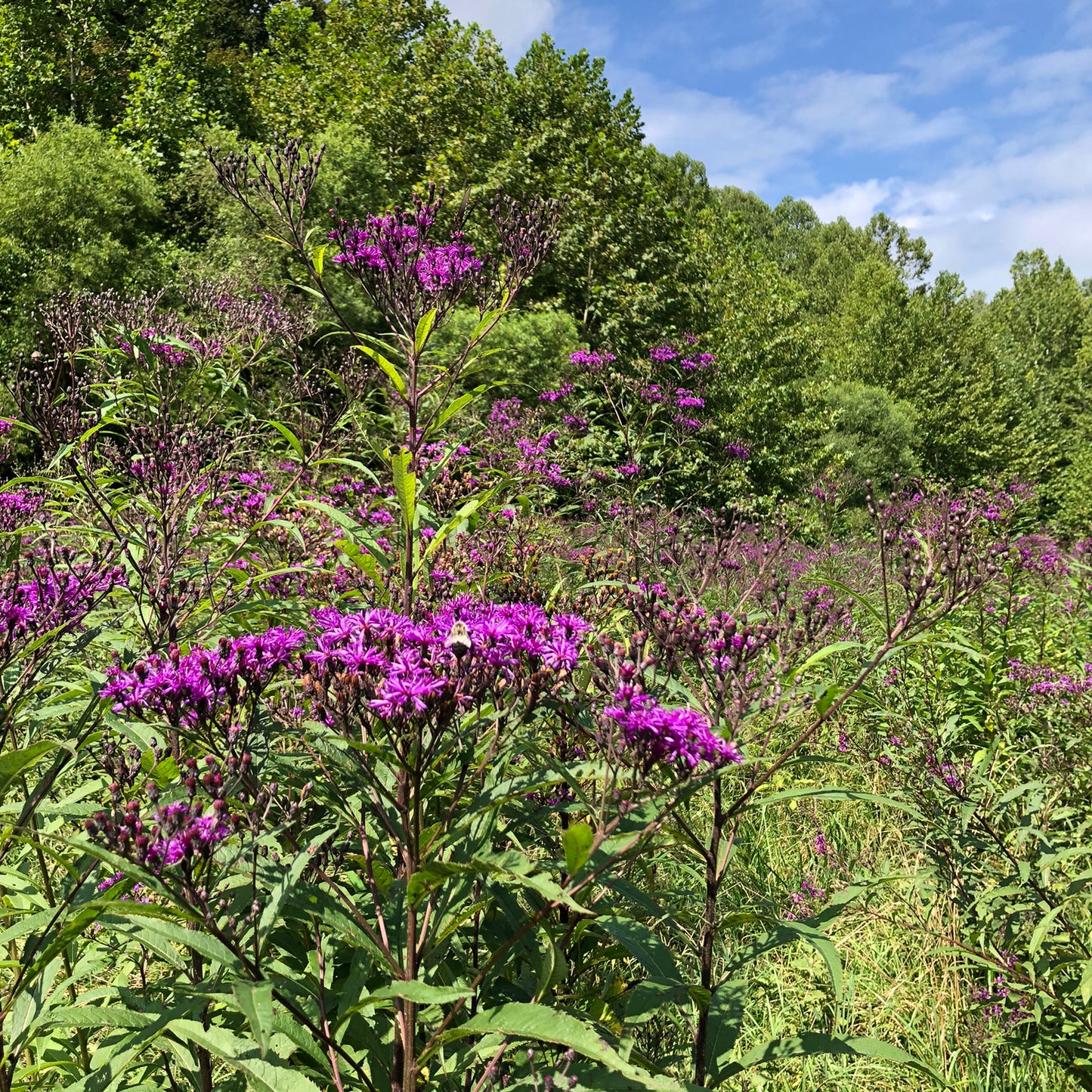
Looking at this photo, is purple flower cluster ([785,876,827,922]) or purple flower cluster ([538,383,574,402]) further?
purple flower cluster ([538,383,574,402])

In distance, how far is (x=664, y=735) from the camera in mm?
1421

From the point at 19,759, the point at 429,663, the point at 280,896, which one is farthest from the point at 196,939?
the point at 429,663

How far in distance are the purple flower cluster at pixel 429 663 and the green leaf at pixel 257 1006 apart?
48 centimetres

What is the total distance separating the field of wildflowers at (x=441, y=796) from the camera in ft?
4.70

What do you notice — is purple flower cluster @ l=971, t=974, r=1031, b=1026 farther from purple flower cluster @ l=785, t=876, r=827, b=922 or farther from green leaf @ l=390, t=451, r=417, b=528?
green leaf @ l=390, t=451, r=417, b=528

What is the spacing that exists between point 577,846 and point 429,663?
18.7 inches

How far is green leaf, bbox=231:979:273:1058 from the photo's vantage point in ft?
3.43

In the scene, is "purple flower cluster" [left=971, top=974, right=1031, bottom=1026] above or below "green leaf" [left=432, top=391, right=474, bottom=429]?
below

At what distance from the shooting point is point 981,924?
2668 mm

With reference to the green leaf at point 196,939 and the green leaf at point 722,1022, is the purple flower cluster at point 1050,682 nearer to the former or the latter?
the green leaf at point 722,1022

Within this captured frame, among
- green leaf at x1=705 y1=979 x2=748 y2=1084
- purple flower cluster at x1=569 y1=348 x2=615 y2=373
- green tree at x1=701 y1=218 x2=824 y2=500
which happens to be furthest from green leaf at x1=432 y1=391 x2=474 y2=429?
green tree at x1=701 y1=218 x2=824 y2=500

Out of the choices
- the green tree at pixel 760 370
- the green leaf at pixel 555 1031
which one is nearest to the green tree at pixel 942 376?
the green tree at pixel 760 370

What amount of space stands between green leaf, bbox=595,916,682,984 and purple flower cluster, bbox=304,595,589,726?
19.2 inches

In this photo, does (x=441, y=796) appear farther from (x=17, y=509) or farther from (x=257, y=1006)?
(x=17, y=509)
